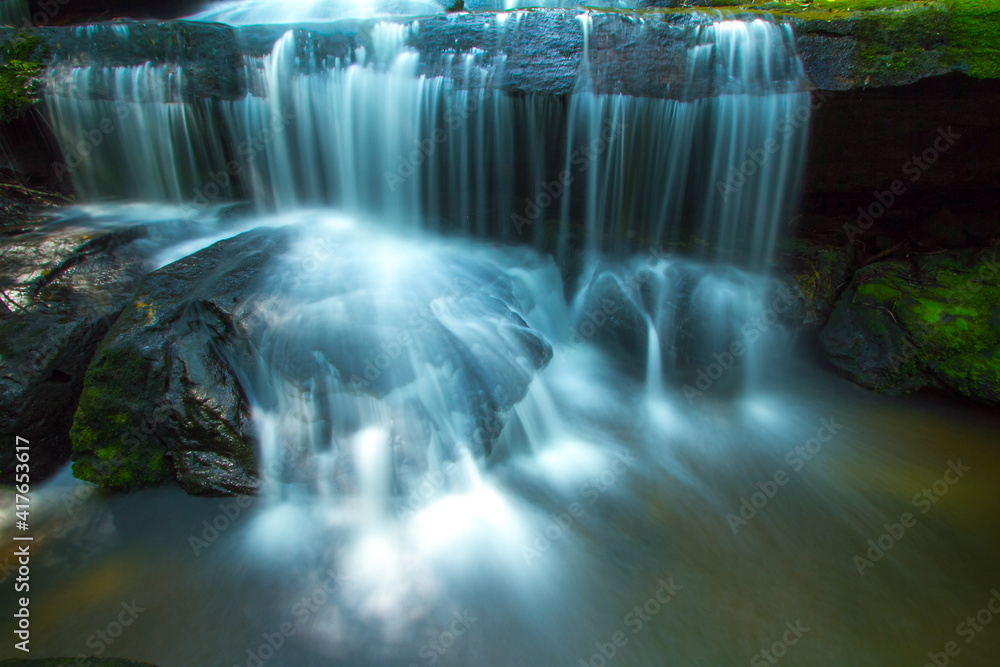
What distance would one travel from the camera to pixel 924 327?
187 inches

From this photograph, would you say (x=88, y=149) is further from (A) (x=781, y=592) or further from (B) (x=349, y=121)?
(A) (x=781, y=592)

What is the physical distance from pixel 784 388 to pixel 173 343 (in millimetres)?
5366

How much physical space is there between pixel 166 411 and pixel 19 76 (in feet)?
16.5

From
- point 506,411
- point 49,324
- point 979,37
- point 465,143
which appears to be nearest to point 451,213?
point 465,143

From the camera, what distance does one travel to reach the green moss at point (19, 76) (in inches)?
216

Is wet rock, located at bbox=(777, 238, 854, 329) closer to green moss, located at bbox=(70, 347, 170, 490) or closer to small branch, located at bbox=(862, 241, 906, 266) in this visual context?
small branch, located at bbox=(862, 241, 906, 266)

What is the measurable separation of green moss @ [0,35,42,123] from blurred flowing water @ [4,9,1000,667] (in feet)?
0.78

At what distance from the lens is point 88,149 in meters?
5.79

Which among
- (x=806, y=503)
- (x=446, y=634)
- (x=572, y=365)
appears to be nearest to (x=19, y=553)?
(x=446, y=634)

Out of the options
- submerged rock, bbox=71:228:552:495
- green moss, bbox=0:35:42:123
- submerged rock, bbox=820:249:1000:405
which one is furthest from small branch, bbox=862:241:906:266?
green moss, bbox=0:35:42:123

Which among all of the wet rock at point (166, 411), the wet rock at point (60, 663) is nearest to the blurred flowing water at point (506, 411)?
the wet rock at point (166, 411)

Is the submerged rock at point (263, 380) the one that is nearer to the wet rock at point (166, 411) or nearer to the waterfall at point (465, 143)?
the wet rock at point (166, 411)

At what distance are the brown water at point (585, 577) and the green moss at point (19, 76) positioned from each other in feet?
15.2

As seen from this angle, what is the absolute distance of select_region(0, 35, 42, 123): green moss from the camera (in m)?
5.48
